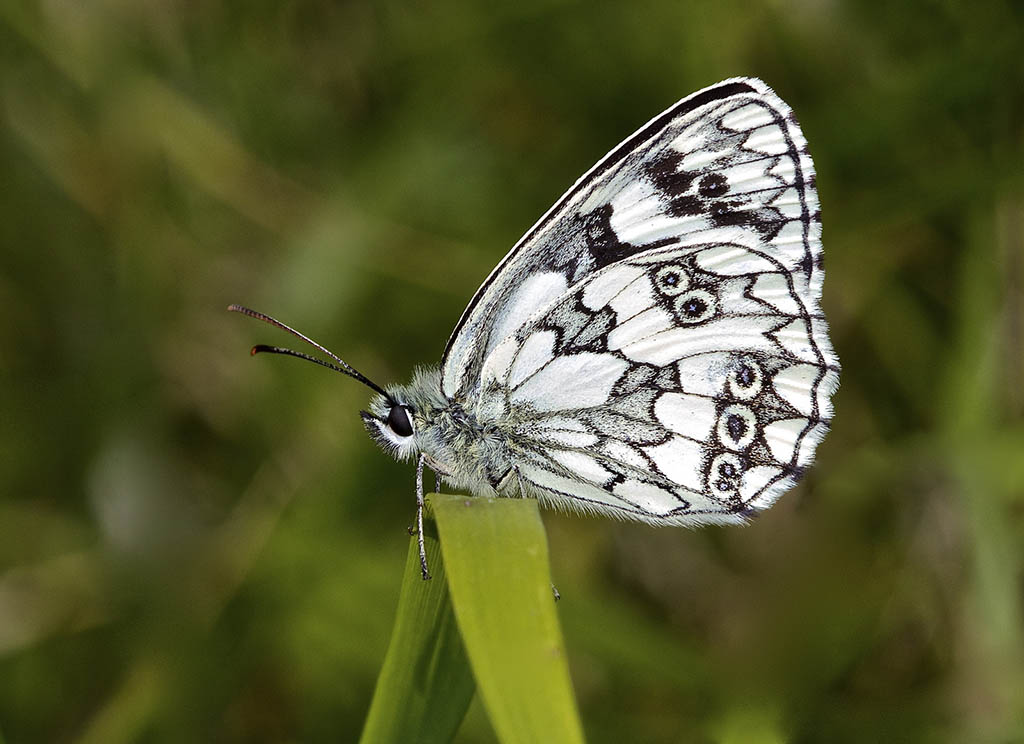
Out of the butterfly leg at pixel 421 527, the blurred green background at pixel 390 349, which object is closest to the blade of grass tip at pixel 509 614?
the butterfly leg at pixel 421 527

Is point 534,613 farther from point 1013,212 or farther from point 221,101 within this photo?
point 221,101

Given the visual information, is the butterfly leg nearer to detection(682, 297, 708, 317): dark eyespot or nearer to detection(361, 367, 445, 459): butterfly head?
detection(361, 367, 445, 459): butterfly head

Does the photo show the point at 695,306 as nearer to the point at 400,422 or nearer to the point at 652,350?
the point at 652,350

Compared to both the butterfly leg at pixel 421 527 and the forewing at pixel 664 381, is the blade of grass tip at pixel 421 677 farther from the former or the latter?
the forewing at pixel 664 381

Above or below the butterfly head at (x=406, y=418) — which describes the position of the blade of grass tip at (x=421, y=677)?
below

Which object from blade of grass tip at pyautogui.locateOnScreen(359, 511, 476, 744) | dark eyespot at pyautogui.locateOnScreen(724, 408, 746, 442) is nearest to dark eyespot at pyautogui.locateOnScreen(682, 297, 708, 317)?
dark eyespot at pyautogui.locateOnScreen(724, 408, 746, 442)

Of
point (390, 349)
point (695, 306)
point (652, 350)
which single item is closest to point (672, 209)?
point (695, 306)
